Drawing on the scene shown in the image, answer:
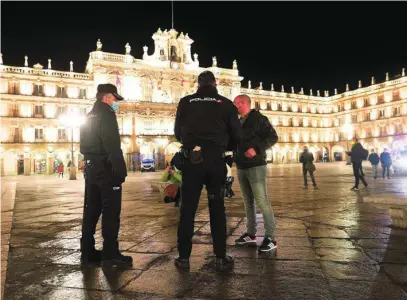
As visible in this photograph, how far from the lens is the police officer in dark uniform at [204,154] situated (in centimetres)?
364

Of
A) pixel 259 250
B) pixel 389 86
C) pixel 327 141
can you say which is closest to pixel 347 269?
pixel 259 250

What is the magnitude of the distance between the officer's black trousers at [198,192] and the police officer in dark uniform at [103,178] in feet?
2.10

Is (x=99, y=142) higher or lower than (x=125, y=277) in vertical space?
higher

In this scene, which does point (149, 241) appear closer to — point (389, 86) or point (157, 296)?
point (157, 296)

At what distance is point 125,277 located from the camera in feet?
10.6

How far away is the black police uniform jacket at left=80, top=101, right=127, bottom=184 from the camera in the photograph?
3867mm

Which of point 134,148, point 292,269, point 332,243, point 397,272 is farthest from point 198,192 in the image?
point 134,148

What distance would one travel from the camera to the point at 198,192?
3736mm

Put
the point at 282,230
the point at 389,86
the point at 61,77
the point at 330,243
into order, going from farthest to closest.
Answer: the point at 389,86
the point at 61,77
the point at 282,230
the point at 330,243

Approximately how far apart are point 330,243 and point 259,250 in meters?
0.98

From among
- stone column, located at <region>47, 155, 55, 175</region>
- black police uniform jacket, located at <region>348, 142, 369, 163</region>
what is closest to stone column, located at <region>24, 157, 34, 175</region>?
stone column, located at <region>47, 155, 55, 175</region>

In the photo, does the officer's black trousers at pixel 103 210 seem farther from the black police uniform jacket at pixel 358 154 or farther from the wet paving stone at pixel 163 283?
the black police uniform jacket at pixel 358 154

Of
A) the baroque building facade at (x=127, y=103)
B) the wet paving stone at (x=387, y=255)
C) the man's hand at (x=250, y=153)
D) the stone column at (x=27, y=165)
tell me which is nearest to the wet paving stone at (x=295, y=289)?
the wet paving stone at (x=387, y=255)

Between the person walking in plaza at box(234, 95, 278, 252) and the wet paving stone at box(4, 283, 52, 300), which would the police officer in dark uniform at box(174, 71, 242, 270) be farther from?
the wet paving stone at box(4, 283, 52, 300)
